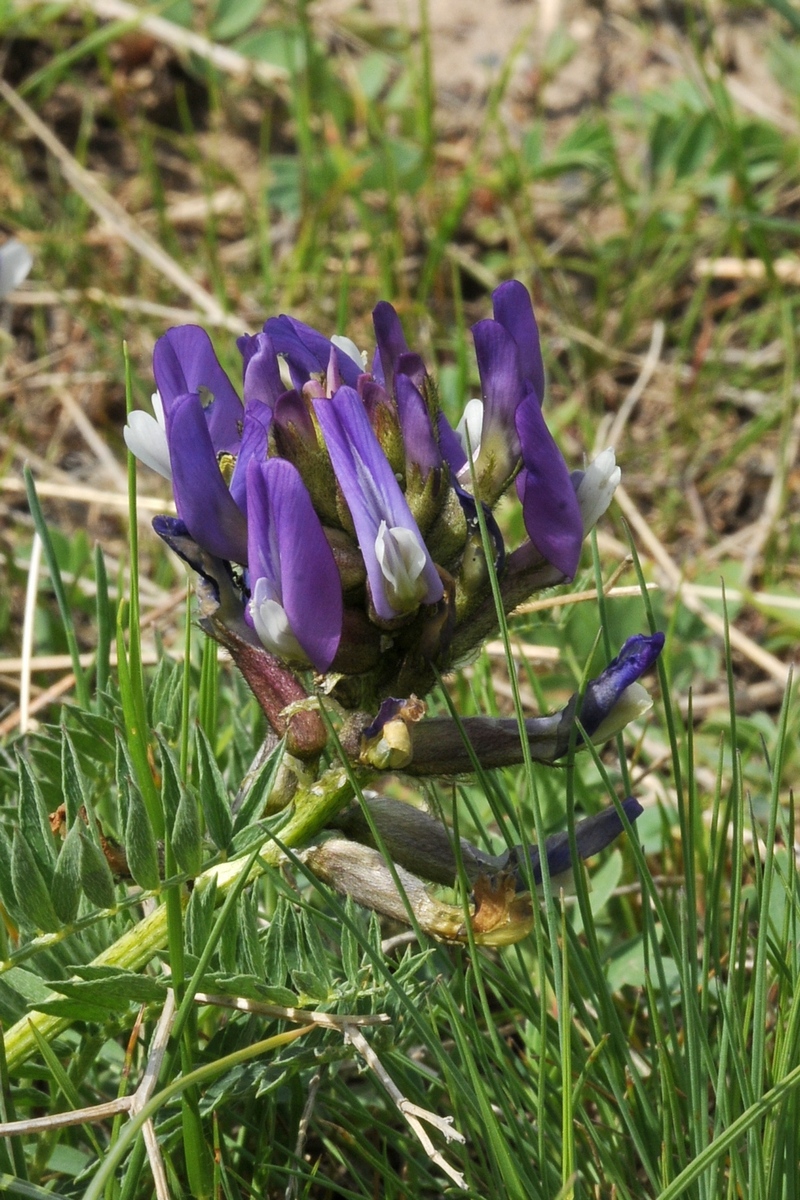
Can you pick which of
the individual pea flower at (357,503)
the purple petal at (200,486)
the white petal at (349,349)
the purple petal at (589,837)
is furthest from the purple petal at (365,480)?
the purple petal at (589,837)

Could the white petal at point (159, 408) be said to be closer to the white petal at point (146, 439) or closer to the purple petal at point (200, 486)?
the white petal at point (146, 439)

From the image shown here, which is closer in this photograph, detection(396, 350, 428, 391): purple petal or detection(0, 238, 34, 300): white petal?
detection(396, 350, 428, 391): purple petal

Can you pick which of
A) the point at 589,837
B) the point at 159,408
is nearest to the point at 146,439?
the point at 159,408

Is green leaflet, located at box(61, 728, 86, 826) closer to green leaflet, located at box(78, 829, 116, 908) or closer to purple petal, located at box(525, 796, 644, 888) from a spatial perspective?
green leaflet, located at box(78, 829, 116, 908)

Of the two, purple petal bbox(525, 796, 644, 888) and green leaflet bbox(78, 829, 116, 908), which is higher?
green leaflet bbox(78, 829, 116, 908)

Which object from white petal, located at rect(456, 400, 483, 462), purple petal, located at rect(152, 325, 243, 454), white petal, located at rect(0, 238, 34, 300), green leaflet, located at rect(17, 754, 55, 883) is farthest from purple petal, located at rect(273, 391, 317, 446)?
white petal, located at rect(0, 238, 34, 300)

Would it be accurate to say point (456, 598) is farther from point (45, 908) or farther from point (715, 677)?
point (715, 677)

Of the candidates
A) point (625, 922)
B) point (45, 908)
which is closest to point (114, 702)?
point (45, 908)
